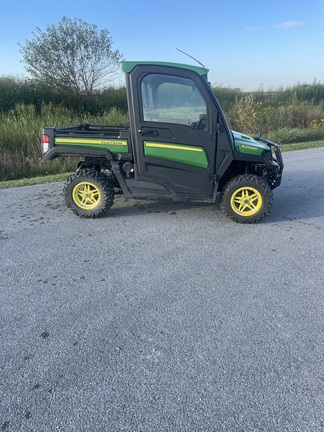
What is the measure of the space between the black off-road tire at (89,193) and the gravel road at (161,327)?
274mm

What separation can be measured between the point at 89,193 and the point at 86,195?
2.2 inches

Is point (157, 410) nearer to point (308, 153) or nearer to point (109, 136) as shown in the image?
point (109, 136)

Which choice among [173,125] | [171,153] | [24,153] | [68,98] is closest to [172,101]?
[173,125]

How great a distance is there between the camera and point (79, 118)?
12781 mm

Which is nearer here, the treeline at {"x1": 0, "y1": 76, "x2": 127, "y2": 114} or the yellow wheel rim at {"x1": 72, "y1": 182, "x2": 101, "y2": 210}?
the yellow wheel rim at {"x1": 72, "y1": 182, "x2": 101, "y2": 210}

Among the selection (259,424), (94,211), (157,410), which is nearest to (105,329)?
(157,410)

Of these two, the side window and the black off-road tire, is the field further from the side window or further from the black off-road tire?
the side window

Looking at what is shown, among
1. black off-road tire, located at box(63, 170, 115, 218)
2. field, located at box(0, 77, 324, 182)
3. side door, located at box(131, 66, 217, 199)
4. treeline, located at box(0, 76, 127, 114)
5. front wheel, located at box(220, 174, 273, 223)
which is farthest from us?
treeline, located at box(0, 76, 127, 114)

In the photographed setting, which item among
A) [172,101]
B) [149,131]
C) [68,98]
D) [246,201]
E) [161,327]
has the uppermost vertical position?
[68,98]

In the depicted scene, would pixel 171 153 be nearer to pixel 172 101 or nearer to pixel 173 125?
pixel 173 125

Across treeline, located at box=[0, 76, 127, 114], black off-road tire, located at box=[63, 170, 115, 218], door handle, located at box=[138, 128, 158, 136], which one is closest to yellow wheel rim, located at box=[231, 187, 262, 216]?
door handle, located at box=[138, 128, 158, 136]

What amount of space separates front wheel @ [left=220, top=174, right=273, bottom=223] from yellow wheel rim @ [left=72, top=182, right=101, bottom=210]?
1847 millimetres

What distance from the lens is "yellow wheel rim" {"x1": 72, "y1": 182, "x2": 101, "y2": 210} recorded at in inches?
179

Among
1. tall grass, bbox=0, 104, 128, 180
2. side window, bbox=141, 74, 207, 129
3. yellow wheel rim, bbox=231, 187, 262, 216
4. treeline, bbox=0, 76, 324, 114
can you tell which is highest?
treeline, bbox=0, 76, 324, 114
